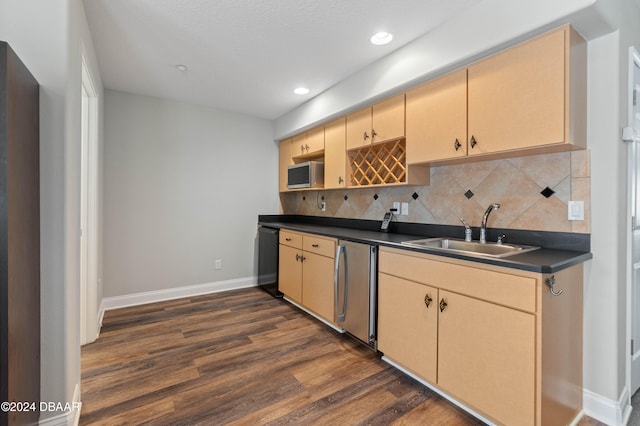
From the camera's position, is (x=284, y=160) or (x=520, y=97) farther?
(x=284, y=160)

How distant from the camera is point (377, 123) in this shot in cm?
259

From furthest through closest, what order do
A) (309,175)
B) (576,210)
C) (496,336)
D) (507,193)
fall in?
(309,175) < (507,193) < (576,210) < (496,336)

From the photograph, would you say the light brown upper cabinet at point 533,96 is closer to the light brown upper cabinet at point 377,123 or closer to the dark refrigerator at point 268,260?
the light brown upper cabinet at point 377,123

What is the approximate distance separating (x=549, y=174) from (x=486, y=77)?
Answer: 0.70 meters

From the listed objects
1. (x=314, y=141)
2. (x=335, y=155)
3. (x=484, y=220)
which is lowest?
(x=484, y=220)

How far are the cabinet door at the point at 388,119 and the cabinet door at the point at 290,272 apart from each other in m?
1.43

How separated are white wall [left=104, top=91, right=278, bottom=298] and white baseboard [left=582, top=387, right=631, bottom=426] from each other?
136 inches

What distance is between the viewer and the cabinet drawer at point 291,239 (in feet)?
10.4

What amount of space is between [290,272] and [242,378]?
1.42 m

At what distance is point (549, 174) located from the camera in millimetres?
1831

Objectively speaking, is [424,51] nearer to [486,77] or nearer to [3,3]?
[486,77]

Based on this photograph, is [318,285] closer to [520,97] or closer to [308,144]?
[308,144]

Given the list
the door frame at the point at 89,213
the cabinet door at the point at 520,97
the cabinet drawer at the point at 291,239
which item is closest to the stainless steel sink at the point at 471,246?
the cabinet door at the point at 520,97

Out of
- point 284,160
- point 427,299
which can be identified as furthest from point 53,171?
point 284,160
